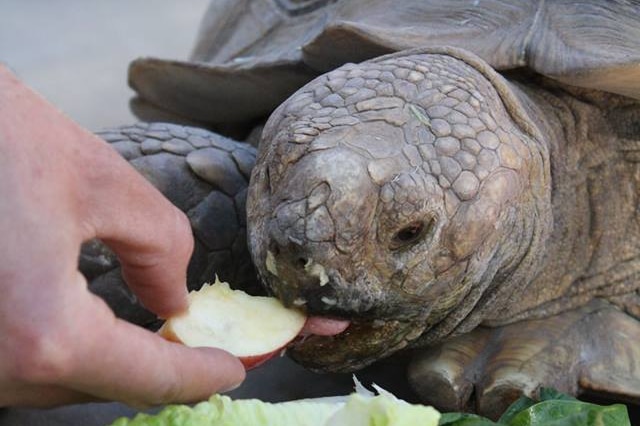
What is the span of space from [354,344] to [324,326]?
0.39 ft

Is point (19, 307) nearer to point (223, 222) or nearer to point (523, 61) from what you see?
point (223, 222)

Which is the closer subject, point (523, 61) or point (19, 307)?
point (19, 307)

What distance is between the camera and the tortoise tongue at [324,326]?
5.18 ft

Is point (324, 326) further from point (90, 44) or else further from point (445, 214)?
point (90, 44)

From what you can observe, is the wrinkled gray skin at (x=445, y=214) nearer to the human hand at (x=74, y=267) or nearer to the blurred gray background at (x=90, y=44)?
the human hand at (x=74, y=267)

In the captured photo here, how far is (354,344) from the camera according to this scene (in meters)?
1.69

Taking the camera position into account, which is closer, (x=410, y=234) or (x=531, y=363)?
(x=410, y=234)

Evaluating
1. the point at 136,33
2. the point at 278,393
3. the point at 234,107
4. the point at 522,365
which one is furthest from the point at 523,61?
the point at 136,33

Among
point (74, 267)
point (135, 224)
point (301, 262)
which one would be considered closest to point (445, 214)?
point (301, 262)

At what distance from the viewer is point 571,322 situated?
1.94 meters

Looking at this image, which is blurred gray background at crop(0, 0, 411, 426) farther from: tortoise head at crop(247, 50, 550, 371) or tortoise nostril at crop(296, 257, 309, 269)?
tortoise nostril at crop(296, 257, 309, 269)

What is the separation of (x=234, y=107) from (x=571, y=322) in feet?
3.38

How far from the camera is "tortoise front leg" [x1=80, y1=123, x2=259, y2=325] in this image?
196 cm

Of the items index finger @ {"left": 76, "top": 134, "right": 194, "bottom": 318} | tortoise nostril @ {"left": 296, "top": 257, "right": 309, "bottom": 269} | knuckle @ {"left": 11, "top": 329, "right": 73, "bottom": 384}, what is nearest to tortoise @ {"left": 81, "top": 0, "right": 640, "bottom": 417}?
tortoise nostril @ {"left": 296, "top": 257, "right": 309, "bottom": 269}
